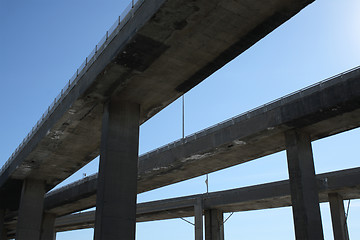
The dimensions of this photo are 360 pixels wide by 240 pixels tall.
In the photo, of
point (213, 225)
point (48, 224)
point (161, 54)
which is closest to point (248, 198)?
point (213, 225)

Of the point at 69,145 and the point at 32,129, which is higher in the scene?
the point at 32,129

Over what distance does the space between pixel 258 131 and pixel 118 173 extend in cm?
996

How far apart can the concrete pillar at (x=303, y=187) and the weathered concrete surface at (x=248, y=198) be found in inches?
351

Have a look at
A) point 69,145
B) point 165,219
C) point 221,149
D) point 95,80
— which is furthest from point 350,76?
point 165,219

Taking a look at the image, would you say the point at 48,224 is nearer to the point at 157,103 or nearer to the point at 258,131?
the point at 157,103

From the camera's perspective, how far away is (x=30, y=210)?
3800cm

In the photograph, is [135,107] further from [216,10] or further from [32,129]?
[32,129]

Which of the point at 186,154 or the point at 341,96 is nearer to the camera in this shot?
the point at 341,96

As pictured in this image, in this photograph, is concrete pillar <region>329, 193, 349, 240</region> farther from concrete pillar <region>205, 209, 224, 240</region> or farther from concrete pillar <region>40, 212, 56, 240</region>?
concrete pillar <region>40, 212, 56, 240</region>

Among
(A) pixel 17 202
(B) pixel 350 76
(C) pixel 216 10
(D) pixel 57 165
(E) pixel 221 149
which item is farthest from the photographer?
(A) pixel 17 202

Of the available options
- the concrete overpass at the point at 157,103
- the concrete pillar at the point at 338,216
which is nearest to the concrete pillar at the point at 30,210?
the concrete overpass at the point at 157,103

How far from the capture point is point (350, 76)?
2278cm

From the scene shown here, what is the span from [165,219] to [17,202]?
784 inches

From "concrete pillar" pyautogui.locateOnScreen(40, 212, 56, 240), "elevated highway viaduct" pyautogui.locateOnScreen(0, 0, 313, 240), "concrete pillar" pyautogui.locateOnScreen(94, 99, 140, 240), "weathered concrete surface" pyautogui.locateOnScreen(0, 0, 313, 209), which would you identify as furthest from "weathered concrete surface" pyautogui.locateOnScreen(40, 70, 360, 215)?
"concrete pillar" pyautogui.locateOnScreen(40, 212, 56, 240)
